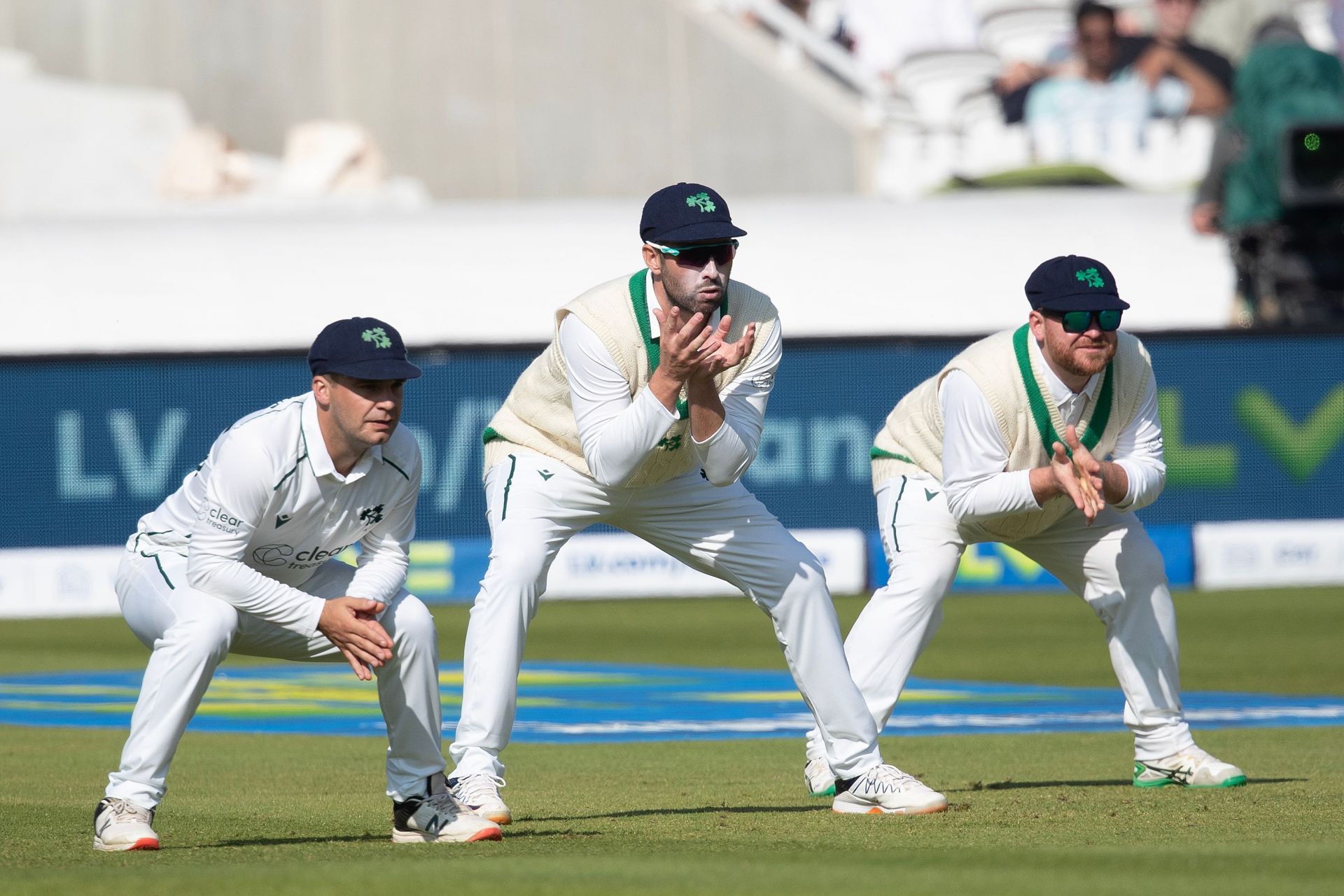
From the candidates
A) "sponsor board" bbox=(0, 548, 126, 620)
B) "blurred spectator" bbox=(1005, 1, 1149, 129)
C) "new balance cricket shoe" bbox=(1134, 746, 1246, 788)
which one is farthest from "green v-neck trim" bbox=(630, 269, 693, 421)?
"blurred spectator" bbox=(1005, 1, 1149, 129)

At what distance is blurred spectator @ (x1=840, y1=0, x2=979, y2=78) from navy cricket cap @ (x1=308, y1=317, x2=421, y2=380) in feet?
67.0

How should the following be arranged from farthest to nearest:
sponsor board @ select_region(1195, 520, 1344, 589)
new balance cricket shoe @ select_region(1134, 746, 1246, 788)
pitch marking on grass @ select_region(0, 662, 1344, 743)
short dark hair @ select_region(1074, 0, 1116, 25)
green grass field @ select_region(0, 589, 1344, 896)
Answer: short dark hair @ select_region(1074, 0, 1116, 25)
sponsor board @ select_region(1195, 520, 1344, 589)
pitch marking on grass @ select_region(0, 662, 1344, 743)
new balance cricket shoe @ select_region(1134, 746, 1246, 788)
green grass field @ select_region(0, 589, 1344, 896)

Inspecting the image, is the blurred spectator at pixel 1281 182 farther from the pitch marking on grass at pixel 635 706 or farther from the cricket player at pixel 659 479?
the cricket player at pixel 659 479

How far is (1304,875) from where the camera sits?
5156 millimetres

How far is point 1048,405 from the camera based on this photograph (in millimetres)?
7000

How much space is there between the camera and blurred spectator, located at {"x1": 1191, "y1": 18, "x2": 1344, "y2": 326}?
14.8 meters

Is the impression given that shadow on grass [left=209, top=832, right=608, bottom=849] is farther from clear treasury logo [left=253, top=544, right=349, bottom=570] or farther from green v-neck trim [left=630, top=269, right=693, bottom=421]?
green v-neck trim [left=630, top=269, right=693, bottom=421]

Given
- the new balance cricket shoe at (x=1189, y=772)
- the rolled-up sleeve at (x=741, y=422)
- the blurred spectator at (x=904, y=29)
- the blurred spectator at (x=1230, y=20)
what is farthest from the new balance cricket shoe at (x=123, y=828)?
the blurred spectator at (x=1230, y=20)

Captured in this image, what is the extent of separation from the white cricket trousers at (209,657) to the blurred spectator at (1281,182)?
33.1 ft

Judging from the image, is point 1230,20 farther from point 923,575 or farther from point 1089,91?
point 923,575

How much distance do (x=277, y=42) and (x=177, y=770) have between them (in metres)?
18.2

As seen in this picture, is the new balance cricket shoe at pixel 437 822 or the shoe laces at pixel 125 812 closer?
the shoe laces at pixel 125 812

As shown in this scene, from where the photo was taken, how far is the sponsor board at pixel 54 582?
645 inches

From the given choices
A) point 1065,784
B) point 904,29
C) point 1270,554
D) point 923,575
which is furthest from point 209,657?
point 904,29
